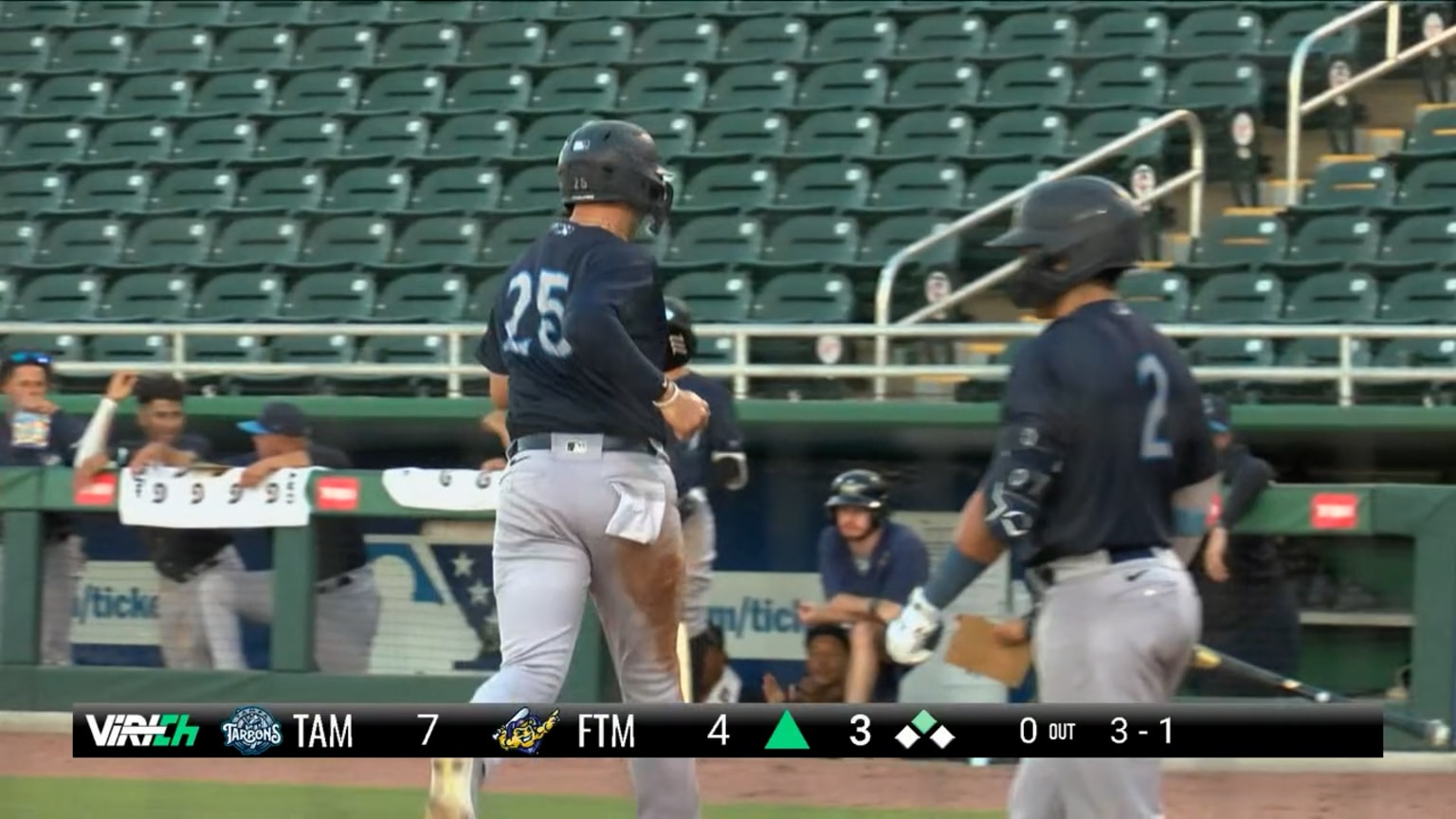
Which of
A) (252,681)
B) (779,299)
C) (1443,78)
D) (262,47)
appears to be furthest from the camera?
(262,47)

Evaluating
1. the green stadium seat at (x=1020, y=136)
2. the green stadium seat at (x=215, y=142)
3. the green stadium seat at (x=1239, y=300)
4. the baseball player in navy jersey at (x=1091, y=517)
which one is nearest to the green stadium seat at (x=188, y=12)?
the green stadium seat at (x=215, y=142)

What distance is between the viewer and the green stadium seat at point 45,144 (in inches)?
582

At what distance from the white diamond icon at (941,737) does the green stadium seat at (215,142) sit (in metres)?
10.5

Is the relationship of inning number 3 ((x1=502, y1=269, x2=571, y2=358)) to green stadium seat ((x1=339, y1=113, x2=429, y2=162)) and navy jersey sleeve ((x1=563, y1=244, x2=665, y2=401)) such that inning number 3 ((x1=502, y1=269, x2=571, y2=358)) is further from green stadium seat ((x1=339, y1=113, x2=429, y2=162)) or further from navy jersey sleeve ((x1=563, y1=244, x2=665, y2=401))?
green stadium seat ((x1=339, y1=113, x2=429, y2=162))

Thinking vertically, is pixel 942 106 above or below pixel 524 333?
above

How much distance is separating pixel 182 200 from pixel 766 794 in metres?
7.60

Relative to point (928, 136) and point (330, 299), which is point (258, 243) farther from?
point (928, 136)

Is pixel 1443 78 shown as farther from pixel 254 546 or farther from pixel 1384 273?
pixel 254 546

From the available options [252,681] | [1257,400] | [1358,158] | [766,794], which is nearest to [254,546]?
[252,681]

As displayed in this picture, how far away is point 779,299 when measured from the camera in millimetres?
11750

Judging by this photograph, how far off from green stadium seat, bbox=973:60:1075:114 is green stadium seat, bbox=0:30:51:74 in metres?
6.67

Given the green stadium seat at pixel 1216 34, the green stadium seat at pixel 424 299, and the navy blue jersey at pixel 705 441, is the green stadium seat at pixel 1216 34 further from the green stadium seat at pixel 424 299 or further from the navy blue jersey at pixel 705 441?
the navy blue jersey at pixel 705 441

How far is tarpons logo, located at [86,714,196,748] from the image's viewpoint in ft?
16.1

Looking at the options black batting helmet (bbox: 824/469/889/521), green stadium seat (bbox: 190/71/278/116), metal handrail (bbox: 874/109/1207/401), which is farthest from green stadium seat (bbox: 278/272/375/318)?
black batting helmet (bbox: 824/469/889/521)
